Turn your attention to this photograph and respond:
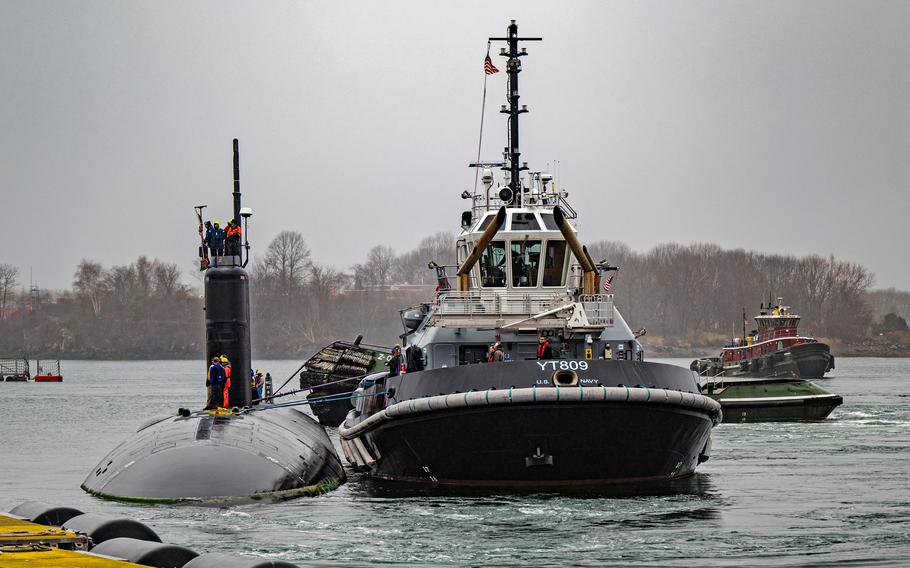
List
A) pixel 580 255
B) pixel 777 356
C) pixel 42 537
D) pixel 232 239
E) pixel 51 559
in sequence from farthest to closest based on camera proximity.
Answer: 1. pixel 777 356
2. pixel 232 239
3. pixel 580 255
4. pixel 42 537
5. pixel 51 559

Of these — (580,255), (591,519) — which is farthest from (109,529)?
(580,255)

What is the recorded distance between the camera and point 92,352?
196 meters

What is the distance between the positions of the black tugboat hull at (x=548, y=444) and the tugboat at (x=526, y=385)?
0.09ft

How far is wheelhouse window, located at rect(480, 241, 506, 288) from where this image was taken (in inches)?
1275

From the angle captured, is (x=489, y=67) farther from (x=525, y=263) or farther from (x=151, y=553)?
(x=151, y=553)

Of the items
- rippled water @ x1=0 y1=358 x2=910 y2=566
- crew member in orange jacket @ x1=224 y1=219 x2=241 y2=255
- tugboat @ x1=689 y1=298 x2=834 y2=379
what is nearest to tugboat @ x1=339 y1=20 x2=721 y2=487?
rippled water @ x1=0 y1=358 x2=910 y2=566

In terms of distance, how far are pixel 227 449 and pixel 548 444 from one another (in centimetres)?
664

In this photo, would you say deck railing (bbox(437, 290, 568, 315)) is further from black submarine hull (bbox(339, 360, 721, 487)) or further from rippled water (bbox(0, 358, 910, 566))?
rippled water (bbox(0, 358, 910, 566))

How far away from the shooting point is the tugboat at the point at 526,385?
26203 millimetres

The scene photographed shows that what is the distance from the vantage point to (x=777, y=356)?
97312 mm

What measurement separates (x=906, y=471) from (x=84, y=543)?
25.8 metres

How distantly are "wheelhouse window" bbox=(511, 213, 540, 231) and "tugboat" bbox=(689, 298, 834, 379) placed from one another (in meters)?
63.8

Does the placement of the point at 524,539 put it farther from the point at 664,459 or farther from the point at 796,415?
the point at 796,415

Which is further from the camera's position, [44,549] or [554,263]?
[554,263]
